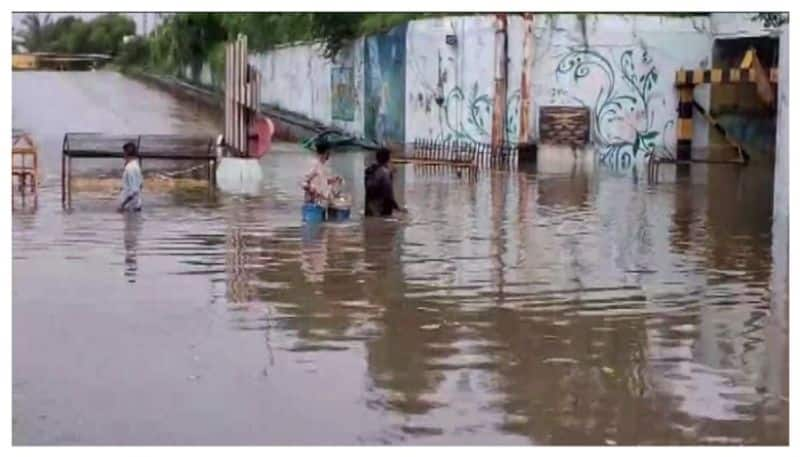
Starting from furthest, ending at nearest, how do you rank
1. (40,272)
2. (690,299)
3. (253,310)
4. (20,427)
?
(40,272) → (690,299) → (253,310) → (20,427)

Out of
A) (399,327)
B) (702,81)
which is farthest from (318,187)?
(702,81)

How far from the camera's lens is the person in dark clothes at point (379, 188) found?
53.0 feet

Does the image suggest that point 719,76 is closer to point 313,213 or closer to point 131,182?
point 313,213

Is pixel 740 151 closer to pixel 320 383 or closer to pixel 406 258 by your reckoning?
pixel 406 258

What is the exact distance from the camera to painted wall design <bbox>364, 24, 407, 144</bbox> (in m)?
33.0

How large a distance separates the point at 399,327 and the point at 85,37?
1598 inches

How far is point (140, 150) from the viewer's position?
23500 millimetres

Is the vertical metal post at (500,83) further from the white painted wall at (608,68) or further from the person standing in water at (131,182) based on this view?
the person standing in water at (131,182)

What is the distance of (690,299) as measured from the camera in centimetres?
1097

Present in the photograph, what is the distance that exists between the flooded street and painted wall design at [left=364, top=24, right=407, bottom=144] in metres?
15.1

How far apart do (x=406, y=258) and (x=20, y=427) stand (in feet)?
21.1

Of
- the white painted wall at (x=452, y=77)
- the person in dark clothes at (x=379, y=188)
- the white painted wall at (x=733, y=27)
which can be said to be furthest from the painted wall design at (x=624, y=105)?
the person in dark clothes at (x=379, y=188)

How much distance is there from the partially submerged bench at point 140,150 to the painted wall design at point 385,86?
27.1 ft
